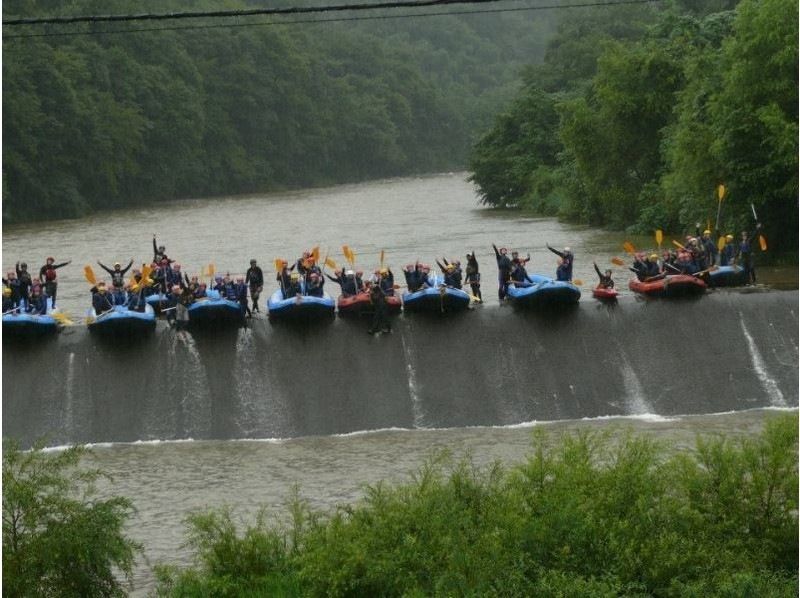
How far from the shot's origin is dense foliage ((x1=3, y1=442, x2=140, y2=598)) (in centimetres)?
1509

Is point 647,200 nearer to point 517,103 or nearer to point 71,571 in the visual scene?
point 517,103

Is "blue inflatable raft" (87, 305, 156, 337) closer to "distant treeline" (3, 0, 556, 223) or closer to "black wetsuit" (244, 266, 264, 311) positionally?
"black wetsuit" (244, 266, 264, 311)

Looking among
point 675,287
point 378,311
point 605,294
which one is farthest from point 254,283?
point 675,287

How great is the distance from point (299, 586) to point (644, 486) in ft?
12.4

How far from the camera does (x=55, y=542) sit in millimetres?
15180

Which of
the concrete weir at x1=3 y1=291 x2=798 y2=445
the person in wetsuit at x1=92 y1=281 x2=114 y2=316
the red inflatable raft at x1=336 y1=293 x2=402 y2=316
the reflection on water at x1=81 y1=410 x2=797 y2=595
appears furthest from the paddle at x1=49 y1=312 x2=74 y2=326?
the red inflatable raft at x1=336 y1=293 x2=402 y2=316

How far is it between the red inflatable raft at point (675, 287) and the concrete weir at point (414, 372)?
25 cm

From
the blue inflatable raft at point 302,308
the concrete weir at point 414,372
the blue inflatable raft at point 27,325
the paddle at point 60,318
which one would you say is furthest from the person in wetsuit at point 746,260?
the blue inflatable raft at point 27,325

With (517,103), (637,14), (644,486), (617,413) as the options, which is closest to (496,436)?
(617,413)

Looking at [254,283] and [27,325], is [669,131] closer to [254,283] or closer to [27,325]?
[254,283]

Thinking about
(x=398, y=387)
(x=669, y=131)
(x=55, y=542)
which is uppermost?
(x=669, y=131)

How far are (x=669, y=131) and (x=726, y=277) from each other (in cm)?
2110

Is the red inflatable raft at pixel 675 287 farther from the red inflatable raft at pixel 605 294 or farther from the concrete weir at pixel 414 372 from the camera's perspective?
the red inflatable raft at pixel 605 294

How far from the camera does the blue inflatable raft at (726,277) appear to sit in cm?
3150
